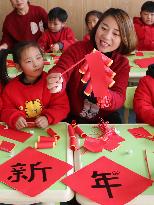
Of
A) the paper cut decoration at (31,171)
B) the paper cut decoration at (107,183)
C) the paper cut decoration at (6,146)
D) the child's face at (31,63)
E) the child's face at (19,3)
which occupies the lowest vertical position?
the paper cut decoration at (107,183)

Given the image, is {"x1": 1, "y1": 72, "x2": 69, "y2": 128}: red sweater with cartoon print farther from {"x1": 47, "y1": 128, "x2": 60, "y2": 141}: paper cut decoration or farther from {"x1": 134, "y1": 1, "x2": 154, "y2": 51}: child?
{"x1": 134, "y1": 1, "x2": 154, "y2": 51}: child

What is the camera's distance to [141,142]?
161cm

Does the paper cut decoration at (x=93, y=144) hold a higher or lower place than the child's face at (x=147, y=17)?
lower

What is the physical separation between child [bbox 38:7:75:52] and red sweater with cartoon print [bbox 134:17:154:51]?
2.55 ft

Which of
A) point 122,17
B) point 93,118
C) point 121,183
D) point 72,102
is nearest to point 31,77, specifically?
point 72,102

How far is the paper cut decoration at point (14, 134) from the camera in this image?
1.62m

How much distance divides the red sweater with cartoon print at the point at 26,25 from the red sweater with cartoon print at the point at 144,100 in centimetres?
216

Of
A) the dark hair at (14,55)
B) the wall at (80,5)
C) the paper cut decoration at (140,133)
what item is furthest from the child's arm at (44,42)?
the paper cut decoration at (140,133)

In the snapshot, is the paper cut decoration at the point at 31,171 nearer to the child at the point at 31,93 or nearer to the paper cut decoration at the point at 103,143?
the paper cut decoration at the point at 103,143

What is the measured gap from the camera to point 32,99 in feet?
6.12

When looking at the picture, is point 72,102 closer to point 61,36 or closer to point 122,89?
point 122,89

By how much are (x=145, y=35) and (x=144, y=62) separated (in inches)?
45.3

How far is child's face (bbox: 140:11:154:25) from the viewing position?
3.70m

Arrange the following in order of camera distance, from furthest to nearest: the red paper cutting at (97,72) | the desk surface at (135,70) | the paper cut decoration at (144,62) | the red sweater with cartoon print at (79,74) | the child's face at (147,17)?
the child's face at (147,17)
the paper cut decoration at (144,62)
the desk surface at (135,70)
the red sweater with cartoon print at (79,74)
the red paper cutting at (97,72)
